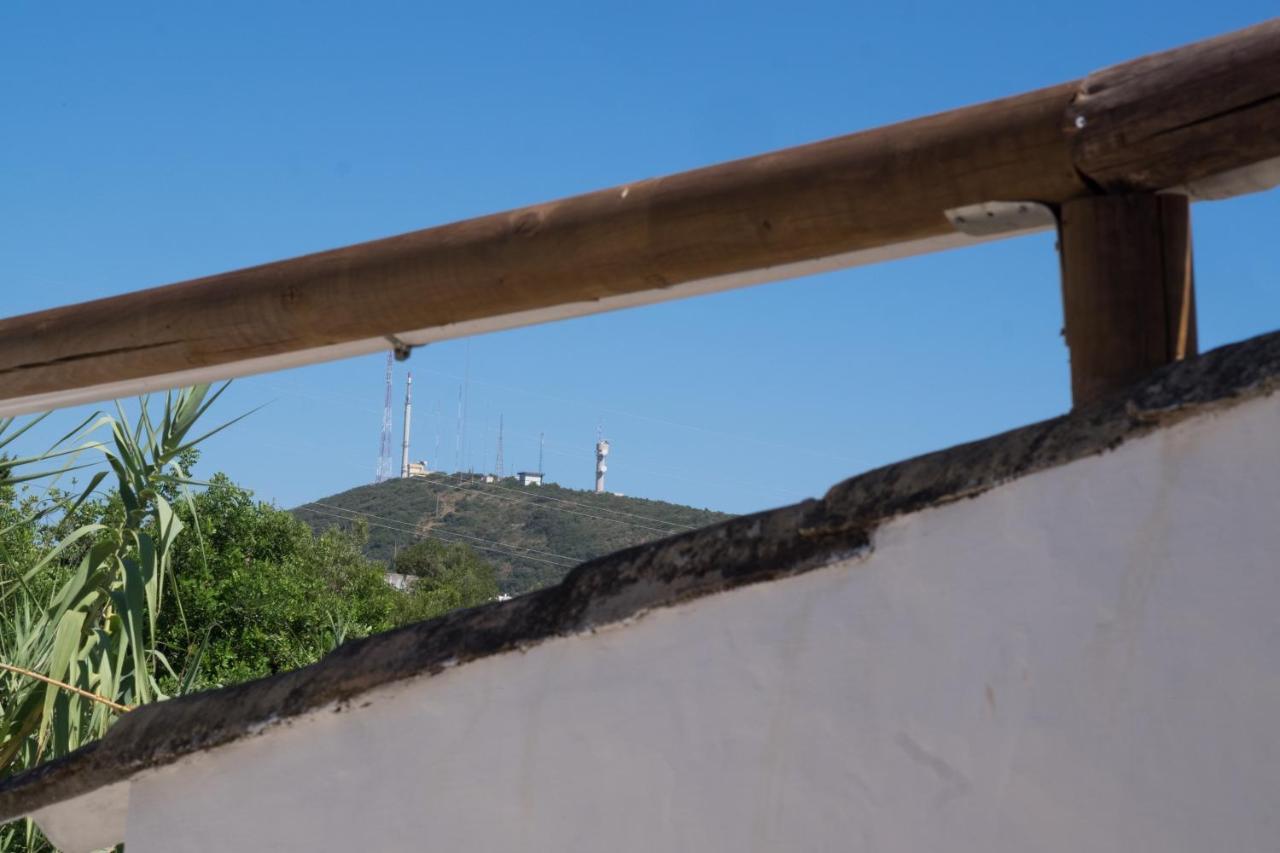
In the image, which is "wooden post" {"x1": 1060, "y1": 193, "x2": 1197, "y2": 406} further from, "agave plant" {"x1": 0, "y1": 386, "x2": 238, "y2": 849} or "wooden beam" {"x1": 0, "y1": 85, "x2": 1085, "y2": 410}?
"agave plant" {"x1": 0, "y1": 386, "x2": 238, "y2": 849}

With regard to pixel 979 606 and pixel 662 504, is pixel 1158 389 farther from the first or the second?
pixel 662 504

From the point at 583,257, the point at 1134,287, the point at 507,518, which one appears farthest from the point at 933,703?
the point at 507,518

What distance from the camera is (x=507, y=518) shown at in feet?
135

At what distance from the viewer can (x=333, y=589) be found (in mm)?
22594

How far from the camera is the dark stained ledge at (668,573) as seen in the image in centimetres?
132

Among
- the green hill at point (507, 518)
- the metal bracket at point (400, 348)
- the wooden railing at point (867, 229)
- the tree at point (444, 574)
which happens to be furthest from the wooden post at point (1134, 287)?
the green hill at point (507, 518)

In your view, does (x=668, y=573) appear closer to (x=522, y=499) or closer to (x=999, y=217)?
(x=999, y=217)

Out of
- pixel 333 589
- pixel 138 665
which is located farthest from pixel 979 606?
pixel 333 589

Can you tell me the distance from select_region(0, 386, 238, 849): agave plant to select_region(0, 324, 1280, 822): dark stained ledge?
5.41 ft

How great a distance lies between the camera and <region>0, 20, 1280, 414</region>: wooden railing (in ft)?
4.75

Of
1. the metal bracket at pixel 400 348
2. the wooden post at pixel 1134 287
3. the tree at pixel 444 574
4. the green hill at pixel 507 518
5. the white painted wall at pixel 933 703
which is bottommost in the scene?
the white painted wall at pixel 933 703

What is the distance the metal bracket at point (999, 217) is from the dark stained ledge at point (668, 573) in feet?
0.99

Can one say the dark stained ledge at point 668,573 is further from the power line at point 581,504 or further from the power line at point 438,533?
the power line at point 438,533

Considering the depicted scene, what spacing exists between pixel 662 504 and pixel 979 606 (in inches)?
1386
